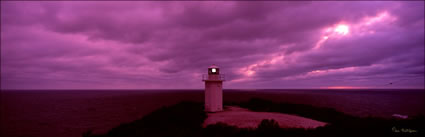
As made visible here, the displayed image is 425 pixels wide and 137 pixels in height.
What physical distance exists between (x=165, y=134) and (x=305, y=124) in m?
9.80

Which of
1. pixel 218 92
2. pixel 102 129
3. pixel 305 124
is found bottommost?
pixel 102 129

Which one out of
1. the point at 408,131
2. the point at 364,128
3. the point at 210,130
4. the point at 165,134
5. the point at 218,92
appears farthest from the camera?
the point at 218,92

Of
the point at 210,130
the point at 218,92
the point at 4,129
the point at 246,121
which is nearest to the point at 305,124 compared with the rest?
the point at 246,121

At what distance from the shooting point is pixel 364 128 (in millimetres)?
11969

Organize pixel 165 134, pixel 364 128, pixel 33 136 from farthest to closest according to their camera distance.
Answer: pixel 33 136
pixel 165 134
pixel 364 128

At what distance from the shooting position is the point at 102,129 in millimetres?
22656

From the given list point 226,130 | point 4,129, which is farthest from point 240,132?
point 4,129

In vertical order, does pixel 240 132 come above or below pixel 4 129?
above

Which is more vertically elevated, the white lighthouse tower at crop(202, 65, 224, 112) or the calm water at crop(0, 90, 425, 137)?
the white lighthouse tower at crop(202, 65, 224, 112)

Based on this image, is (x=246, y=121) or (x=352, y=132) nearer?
(x=352, y=132)

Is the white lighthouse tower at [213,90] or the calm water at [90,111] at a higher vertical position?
the white lighthouse tower at [213,90]

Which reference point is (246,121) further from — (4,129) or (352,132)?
(4,129)

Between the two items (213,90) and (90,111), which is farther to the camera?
(90,111)

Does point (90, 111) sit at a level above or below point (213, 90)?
below
